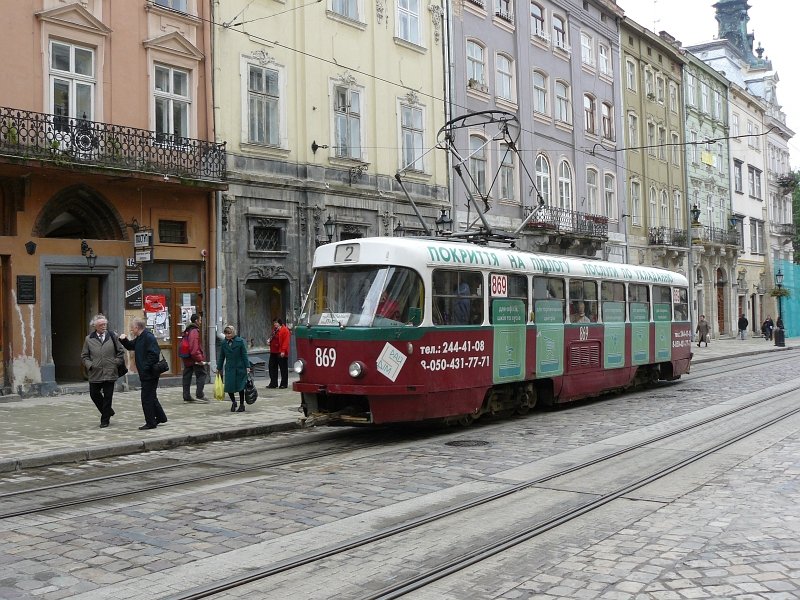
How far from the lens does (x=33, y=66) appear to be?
17375 millimetres

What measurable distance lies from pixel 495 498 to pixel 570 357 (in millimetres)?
8221

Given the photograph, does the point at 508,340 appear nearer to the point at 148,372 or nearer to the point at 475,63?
the point at 148,372

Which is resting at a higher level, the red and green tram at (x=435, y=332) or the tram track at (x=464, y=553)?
the red and green tram at (x=435, y=332)

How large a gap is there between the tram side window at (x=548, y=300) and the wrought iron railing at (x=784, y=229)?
52.4 metres

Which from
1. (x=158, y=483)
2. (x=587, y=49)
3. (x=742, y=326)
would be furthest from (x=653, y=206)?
(x=158, y=483)

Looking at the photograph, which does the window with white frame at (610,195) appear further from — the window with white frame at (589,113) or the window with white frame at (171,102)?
the window with white frame at (171,102)

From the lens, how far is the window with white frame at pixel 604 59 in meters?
39.7

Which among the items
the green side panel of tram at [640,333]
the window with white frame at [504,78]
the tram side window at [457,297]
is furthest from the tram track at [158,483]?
the window with white frame at [504,78]

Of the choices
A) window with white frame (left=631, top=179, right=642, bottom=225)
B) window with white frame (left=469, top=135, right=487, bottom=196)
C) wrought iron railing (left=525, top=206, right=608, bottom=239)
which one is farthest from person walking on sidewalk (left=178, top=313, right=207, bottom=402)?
window with white frame (left=631, top=179, right=642, bottom=225)

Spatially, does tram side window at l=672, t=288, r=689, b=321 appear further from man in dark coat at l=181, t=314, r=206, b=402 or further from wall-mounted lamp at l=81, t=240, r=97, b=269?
wall-mounted lamp at l=81, t=240, r=97, b=269

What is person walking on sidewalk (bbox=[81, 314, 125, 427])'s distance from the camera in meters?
12.7

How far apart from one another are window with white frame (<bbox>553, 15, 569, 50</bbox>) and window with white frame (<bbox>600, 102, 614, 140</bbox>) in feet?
15.0

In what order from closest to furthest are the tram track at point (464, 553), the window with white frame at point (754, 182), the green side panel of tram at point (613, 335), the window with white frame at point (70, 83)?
the tram track at point (464, 553), the green side panel of tram at point (613, 335), the window with white frame at point (70, 83), the window with white frame at point (754, 182)

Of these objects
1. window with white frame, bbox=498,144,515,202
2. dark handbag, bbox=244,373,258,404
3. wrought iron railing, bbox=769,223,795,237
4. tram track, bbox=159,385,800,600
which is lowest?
tram track, bbox=159,385,800,600
